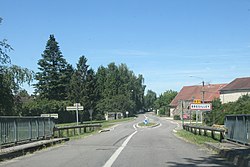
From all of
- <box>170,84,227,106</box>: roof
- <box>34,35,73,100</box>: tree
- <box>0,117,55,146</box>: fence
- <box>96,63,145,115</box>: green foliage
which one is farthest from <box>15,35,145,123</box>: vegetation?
<box>0,117,55,146</box>: fence

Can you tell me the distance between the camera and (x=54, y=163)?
40.2ft

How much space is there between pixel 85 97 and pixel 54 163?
226 ft

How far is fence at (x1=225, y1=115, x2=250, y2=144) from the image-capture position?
15102 millimetres

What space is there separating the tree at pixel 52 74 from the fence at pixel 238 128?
238ft

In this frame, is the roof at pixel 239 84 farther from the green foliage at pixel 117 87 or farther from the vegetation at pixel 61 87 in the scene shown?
the green foliage at pixel 117 87

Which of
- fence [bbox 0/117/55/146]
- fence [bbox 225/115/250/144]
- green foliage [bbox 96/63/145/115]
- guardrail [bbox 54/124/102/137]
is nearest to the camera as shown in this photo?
fence [bbox 225/115/250/144]

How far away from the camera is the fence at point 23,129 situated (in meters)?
16.2

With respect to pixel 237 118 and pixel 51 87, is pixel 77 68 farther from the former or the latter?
pixel 237 118

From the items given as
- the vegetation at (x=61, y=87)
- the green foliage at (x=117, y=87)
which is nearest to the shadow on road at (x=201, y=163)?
the vegetation at (x=61, y=87)

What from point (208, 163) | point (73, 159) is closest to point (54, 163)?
point (73, 159)

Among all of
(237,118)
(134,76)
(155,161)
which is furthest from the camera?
(134,76)

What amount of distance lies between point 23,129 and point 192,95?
102 meters

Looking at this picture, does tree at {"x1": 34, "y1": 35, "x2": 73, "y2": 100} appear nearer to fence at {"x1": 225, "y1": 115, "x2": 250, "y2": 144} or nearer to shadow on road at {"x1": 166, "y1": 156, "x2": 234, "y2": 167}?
fence at {"x1": 225, "y1": 115, "x2": 250, "y2": 144}

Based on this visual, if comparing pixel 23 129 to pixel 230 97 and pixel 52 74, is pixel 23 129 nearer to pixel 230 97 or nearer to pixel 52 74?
pixel 52 74
